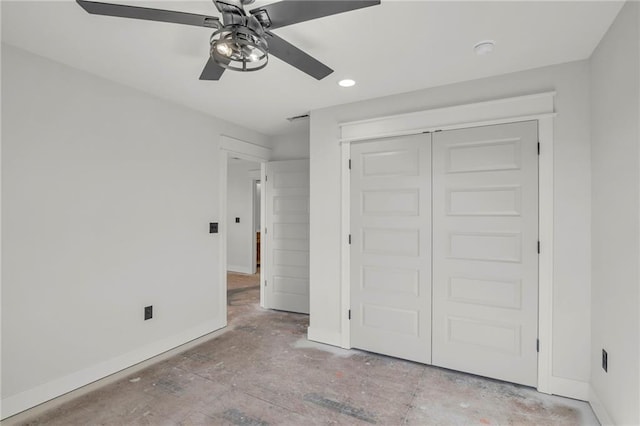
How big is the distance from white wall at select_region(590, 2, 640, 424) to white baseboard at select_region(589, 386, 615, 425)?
0.02 metres

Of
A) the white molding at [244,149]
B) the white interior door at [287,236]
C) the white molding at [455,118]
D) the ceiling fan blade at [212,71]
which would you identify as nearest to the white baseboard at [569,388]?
the white molding at [455,118]

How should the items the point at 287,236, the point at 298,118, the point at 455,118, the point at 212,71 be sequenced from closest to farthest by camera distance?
the point at 212,71
the point at 455,118
the point at 298,118
the point at 287,236

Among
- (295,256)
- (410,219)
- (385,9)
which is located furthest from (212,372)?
(385,9)

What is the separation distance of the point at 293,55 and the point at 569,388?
2874 millimetres

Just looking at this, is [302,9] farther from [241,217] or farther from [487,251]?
[241,217]

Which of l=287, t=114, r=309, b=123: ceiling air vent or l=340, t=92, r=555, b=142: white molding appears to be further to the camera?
l=287, t=114, r=309, b=123: ceiling air vent

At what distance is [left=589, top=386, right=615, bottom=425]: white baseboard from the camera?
192 cm

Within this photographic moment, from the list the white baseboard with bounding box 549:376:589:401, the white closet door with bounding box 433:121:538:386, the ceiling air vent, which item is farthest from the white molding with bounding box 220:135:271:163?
the white baseboard with bounding box 549:376:589:401

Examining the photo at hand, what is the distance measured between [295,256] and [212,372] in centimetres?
186

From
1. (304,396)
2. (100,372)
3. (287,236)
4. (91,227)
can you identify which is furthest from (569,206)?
(100,372)

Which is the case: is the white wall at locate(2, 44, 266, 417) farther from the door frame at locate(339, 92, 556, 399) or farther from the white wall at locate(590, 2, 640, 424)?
the white wall at locate(590, 2, 640, 424)

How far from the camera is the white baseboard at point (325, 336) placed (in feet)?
10.5

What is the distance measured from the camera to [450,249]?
2699 millimetres

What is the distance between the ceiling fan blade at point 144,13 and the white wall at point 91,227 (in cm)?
127
